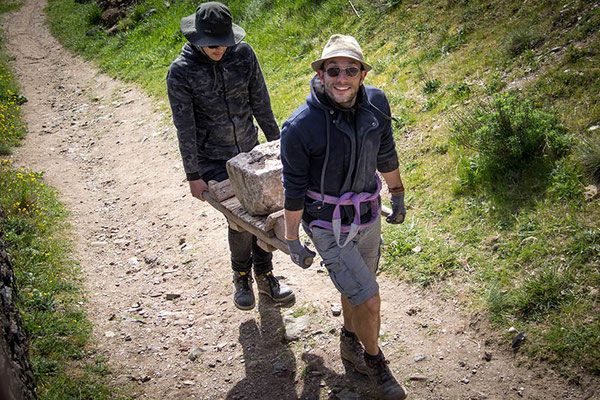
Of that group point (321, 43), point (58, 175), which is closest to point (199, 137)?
point (58, 175)

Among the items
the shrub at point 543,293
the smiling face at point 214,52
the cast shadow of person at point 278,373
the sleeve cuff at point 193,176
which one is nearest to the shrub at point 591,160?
the shrub at point 543,293

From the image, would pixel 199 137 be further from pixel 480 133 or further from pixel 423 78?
pixel 423 78

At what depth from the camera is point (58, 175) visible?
10.2 metres

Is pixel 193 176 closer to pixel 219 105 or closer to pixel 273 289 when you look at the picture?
pixel 219 105

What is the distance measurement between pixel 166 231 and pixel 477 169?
4303 mm

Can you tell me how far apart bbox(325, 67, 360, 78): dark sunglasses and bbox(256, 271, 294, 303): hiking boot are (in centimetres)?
260

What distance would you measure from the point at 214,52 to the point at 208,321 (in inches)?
108

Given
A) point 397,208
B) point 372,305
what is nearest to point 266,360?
point 372,305

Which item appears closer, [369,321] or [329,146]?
[329,146]

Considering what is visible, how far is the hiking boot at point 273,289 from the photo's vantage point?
18.0 feet

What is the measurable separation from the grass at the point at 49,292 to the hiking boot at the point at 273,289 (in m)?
1.66

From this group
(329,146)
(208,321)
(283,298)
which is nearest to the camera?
(329,146)

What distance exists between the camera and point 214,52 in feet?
15.3

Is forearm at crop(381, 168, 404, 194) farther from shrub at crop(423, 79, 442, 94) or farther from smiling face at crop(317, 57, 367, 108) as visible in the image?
shrub at crop(423, 79, 442, 94)
